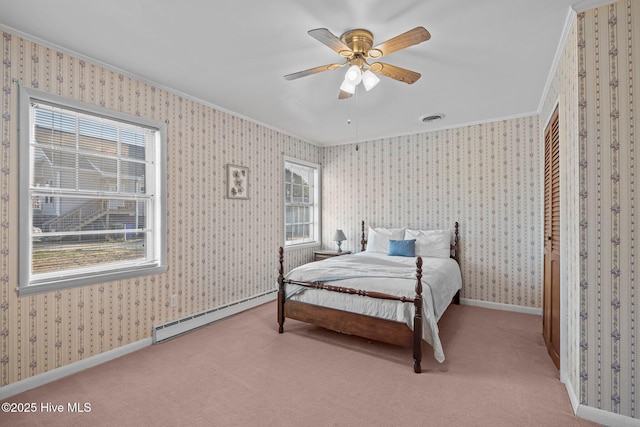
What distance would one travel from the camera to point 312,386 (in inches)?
88.9

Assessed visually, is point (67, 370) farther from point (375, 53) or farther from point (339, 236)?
point (339, 236)

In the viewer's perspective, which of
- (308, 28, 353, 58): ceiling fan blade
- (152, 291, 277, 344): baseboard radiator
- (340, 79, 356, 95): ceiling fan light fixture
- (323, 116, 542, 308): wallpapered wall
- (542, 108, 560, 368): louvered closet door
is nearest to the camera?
(308, 28, 353, 58): ceiling fan blade

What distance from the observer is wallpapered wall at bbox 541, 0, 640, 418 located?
1.78m

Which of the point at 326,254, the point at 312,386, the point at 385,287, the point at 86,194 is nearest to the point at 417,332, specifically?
the point at 385,287

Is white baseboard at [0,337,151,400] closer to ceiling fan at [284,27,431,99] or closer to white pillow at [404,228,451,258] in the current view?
ceiling fan at [284,27,431,99]

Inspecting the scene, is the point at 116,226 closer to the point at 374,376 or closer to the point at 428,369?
the point at 374,376

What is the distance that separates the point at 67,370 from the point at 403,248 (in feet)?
12.4

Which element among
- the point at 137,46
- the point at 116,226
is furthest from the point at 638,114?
the point at 116,226

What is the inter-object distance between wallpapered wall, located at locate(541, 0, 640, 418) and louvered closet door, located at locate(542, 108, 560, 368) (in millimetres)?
567

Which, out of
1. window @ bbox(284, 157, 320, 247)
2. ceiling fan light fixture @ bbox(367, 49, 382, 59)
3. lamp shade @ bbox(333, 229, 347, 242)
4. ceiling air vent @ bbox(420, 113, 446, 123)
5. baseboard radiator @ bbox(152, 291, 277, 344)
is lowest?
baseboard radiator @ bbox(152, 291, 277, 344)

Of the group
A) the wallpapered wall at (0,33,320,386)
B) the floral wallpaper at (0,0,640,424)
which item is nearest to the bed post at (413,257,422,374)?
the floral wallpaper at (0,0,640,424)

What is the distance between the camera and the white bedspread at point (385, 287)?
2588mm

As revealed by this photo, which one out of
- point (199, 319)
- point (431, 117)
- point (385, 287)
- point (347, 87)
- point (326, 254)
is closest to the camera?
point (347, 87)

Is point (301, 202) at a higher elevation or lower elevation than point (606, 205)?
higher
